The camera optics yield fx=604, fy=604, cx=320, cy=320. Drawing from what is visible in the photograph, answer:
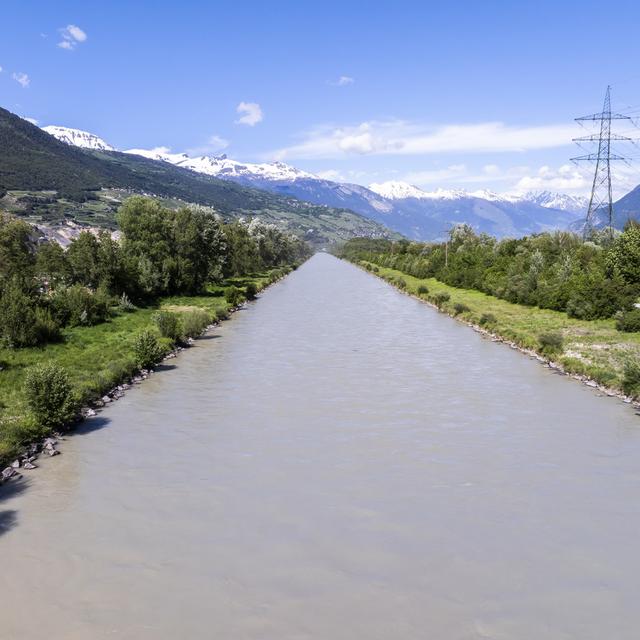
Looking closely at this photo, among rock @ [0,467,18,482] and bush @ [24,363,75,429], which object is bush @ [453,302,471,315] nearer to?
bush @ [24,363,75,429]

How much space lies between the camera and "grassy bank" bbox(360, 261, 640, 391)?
33.7 metres

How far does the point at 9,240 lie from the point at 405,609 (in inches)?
2024

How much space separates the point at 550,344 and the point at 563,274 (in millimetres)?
25745

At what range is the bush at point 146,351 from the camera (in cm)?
3403

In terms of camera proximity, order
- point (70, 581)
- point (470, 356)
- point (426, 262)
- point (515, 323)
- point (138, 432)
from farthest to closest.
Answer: point (426, 262) < point (515, 323) < point (470, 356) < point (138, 432) < point (70, 581)

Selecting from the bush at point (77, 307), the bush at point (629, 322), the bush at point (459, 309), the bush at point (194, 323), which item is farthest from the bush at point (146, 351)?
the bush at point (459, 309)

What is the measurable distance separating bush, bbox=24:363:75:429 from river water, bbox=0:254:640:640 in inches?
43.7

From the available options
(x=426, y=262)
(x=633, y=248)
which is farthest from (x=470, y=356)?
(x=426, y=262)

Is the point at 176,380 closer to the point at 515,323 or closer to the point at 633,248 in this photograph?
the point at 515,323

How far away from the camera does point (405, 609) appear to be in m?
12.6

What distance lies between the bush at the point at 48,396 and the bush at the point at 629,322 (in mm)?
38546

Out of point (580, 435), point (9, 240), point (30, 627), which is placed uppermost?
point (9, 240)

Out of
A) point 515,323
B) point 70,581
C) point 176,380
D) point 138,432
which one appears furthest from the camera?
point 515,323

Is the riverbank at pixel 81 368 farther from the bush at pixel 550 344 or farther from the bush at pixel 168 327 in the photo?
the bush at pixel 550 344
